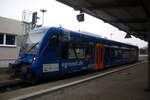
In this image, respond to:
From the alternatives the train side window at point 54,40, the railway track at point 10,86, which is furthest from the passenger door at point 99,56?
the railway track at point 10,86

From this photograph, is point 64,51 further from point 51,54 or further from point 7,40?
point 7,40

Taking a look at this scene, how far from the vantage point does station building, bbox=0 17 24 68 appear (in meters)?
14.4

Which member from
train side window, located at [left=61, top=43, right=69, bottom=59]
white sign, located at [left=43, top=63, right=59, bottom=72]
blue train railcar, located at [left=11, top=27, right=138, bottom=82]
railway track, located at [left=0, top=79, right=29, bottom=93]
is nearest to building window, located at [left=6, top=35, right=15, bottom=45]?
blue train railcar, located at [left=11, top=27, right=138, bottom=82]

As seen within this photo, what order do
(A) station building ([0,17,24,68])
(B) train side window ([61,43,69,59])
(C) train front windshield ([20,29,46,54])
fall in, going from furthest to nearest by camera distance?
(A) station building ([0,17,24,68]) < (B) train side window ([61,43,69,59]) < (C) train front windshield ([20,29,46,54])

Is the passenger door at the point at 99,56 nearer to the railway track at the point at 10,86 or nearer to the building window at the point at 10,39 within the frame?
the railway track at the point at 10,86

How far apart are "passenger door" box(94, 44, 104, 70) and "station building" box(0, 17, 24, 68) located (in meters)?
8.31

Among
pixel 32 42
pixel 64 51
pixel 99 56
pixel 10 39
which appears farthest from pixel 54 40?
pixel 10 39

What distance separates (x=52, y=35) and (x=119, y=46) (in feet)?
41.1

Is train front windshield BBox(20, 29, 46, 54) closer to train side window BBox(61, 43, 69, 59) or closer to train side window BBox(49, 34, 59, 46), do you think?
train side window BBox(49, 34, 59, 46)

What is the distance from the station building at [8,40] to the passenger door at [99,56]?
8.31 m

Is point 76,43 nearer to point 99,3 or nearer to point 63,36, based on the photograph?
point 63,36

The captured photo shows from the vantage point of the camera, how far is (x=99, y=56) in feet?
44.0

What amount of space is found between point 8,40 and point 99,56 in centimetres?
906

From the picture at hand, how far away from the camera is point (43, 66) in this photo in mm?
7742
